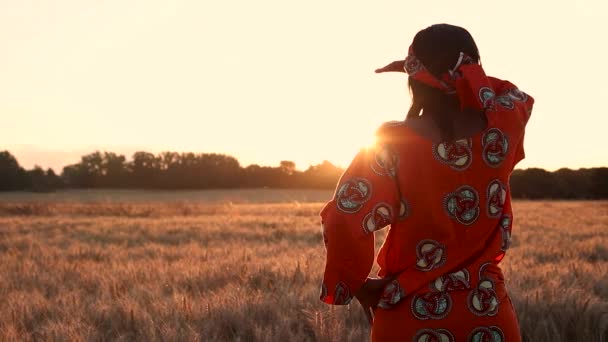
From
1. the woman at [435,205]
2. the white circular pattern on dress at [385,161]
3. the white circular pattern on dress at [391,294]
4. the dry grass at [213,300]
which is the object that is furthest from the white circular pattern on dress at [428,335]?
the dry grass at [213,300]

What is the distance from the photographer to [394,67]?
189cm

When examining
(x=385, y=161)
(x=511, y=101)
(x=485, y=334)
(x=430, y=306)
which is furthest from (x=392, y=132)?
(x=485, y=334)

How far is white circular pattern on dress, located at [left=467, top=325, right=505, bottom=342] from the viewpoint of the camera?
1788mm

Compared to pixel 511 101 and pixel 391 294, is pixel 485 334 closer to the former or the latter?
pixel 391 294

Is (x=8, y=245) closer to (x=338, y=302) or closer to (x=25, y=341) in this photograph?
(x=25, y=341)

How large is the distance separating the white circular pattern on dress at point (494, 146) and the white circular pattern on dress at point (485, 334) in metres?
0.50

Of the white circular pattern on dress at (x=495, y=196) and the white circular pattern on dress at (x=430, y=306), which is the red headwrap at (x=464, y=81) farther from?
the white circular pattern on dress at (x=430, y=306)

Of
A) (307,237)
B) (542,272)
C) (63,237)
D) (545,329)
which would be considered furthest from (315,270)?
(63,237)

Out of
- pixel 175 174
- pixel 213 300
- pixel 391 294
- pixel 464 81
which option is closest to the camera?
pixel 464 81

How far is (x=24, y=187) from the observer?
210ft

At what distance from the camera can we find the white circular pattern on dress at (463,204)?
1.75 metres

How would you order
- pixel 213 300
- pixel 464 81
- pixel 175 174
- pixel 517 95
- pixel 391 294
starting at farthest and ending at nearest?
pixel 175 174 → pixel 213 300 → pixel 517 95 → pixel 391 294 → pixel 464 81

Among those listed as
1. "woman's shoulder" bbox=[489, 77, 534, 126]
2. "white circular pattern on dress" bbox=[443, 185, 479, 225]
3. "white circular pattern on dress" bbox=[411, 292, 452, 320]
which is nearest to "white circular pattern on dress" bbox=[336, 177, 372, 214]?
"white circular pattern on dress" bbox=[443, 185, 479, 225]

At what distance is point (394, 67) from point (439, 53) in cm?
17
